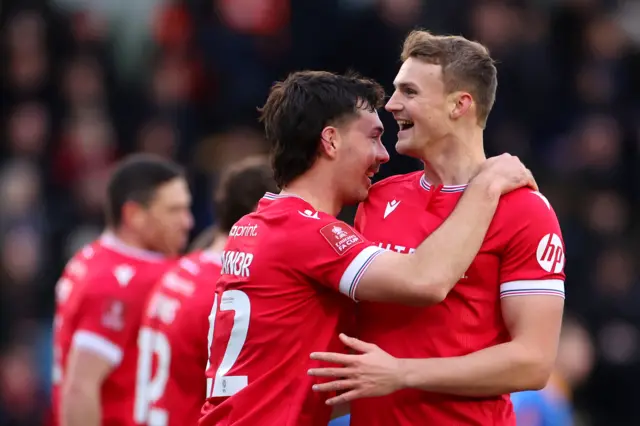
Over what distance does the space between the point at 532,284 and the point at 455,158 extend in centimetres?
68

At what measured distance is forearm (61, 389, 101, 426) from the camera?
728 centimetres

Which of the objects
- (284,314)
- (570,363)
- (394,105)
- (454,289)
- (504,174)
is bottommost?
(570,363)

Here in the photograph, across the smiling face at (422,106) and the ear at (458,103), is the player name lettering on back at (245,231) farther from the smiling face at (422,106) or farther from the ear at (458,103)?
the ear at (458,103)

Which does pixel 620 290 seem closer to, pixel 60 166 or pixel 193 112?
pixel 193 112

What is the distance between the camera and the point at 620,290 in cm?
1154

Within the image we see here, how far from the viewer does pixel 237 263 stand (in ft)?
16.9

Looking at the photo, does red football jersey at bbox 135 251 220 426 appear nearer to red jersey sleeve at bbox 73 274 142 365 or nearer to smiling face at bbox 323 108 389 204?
red jersey sleeve at bbox 73 274 142 365

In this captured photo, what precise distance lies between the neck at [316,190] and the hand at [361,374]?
66 cm

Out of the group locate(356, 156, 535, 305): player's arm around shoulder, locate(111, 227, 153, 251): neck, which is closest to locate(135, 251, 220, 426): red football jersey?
locate(111, 227, 153, 251): neck

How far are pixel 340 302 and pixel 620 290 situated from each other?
275 inches

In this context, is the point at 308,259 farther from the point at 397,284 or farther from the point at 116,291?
the point at 116,291

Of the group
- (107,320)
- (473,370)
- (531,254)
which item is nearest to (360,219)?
(531,254)

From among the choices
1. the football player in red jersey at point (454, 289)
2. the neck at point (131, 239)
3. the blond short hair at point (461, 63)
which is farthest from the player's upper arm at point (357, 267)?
the neck at point (131, 239)

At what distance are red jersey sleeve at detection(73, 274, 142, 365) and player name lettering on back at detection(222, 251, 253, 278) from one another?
2356 millimetres
